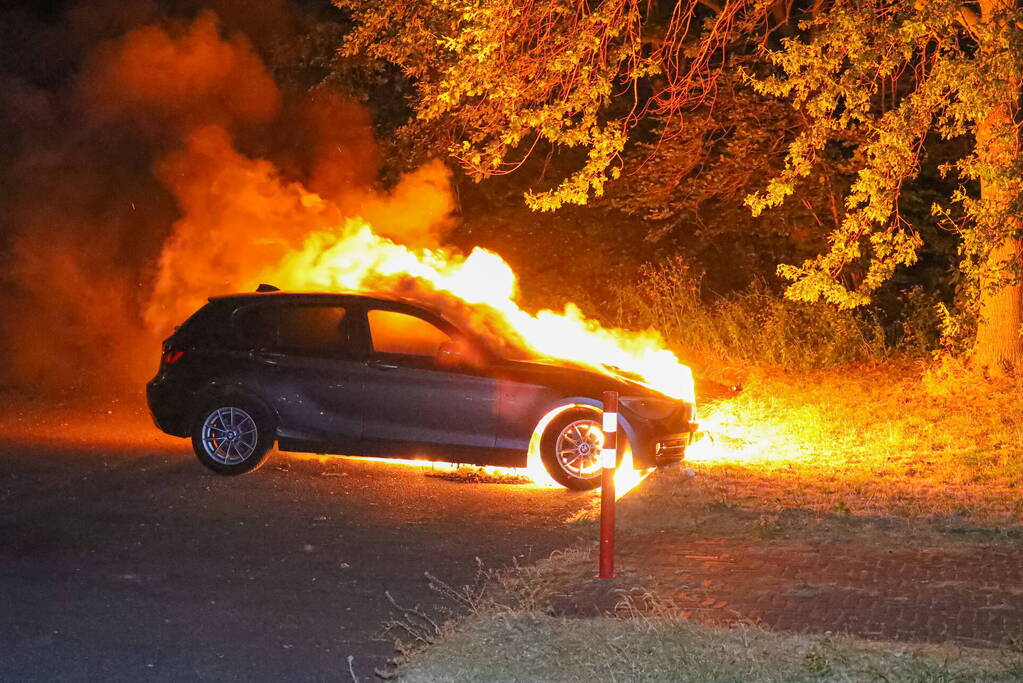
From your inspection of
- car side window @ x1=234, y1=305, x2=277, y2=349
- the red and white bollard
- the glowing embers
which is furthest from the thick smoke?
the red and white bollard

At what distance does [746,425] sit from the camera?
15445 mm

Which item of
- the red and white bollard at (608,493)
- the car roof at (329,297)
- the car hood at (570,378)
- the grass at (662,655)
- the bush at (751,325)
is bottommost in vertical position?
the grass at (662,655)

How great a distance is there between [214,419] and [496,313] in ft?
9.46

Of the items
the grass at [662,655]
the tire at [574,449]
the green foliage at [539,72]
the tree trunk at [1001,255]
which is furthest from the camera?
the green foliage at [539,72]

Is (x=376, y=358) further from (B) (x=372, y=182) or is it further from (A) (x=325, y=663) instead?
(B) (x=372, y=182)

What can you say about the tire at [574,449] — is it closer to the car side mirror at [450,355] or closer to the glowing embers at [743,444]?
the car side mirror at [450,355]

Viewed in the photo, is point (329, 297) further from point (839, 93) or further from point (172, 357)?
point (839, 93)

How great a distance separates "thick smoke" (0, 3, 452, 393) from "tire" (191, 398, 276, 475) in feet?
23.9

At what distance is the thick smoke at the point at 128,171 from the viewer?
21062mm

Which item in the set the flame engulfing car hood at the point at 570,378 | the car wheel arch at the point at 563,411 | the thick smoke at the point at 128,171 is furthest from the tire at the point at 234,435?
the thick smoke at the point at 128,171

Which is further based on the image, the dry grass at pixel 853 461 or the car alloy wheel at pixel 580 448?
the car alloy wheel at pixel 580 448

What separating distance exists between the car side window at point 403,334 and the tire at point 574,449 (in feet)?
4.37

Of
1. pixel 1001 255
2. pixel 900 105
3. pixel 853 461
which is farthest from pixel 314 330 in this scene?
pixel 1001 255

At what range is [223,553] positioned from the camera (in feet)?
29.9
